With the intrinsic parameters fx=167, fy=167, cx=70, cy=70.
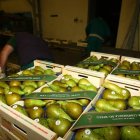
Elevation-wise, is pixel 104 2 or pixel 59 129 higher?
pixel 104 2

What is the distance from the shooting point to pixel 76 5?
5016 millimetres

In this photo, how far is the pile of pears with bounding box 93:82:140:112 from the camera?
0.92 meters

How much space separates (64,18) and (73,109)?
4.96 metres

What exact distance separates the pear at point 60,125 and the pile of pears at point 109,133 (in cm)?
6

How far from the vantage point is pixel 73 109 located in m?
0.91

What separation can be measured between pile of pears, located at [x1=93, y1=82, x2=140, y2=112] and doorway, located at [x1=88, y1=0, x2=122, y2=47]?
4.09 meters

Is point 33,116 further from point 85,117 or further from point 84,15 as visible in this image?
point 84,15

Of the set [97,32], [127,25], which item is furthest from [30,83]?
[127,25]

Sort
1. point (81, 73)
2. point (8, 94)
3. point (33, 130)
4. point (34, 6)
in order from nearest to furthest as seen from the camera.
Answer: point (33, 130) < point (8, 94) < point (81, 73) < point (34, 6)

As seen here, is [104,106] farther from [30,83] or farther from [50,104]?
[30,83]

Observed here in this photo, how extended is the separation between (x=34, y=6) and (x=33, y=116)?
214 inches

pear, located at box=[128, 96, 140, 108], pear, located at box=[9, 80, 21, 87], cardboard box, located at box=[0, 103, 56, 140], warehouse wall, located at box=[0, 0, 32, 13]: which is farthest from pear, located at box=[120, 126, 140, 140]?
warehouse wall, located at box=[0, 0, 32, 13]

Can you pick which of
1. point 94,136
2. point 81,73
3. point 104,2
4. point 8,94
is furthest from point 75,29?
point 94,136

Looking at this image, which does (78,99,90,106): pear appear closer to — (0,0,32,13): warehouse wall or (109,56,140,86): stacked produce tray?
(109,56,140,86): stacked produce tray
